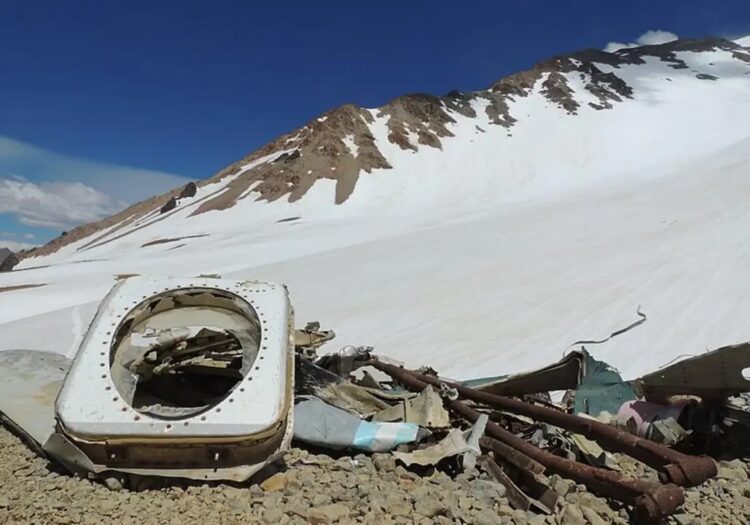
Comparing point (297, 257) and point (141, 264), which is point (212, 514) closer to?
point (297, 257)

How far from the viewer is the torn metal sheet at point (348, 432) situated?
4.18 meters

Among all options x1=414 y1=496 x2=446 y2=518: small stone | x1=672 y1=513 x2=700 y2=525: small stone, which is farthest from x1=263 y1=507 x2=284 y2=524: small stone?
x1=672 y1=513 x2=700 y2=525: small stone

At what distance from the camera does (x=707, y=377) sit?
15.0 feet

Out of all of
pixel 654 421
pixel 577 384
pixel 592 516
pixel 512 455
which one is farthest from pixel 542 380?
pixel 592 516

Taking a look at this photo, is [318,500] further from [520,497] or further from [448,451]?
[520,497]

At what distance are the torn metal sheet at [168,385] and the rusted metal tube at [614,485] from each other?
1.70 metres

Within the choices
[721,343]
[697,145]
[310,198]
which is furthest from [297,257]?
[697,145]

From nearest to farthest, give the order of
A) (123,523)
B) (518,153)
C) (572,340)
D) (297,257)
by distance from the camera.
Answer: (123,523), (572,340), (297,257), (518,153)

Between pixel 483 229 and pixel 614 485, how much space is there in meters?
23.9

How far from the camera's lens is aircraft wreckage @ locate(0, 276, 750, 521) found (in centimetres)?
344

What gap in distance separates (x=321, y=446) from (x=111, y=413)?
1.48 meters

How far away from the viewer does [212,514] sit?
3133mm

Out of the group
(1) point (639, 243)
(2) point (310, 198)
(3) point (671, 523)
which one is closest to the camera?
(3) point (671, 523)

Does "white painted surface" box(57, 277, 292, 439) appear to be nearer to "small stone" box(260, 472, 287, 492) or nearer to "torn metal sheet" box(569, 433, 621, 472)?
"small stone" box(260, 472, 287, 492)
